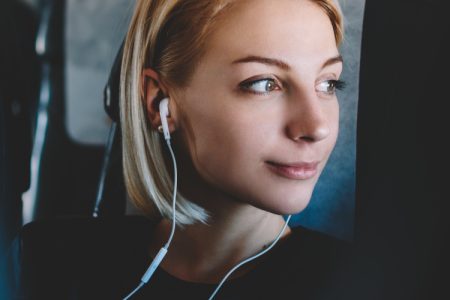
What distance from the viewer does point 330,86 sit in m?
0.60

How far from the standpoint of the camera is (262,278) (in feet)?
2.14

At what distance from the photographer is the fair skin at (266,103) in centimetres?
54

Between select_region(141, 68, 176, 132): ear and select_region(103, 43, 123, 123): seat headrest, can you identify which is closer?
select_region(141, 68, 176, 132): ear

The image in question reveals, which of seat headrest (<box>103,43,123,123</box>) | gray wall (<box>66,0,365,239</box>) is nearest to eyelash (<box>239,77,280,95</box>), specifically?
gray wall (<box>66,0,365,239</box>)

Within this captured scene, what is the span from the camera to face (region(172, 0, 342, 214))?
0.54 metres

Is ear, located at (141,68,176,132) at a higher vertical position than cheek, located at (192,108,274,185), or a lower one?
higher

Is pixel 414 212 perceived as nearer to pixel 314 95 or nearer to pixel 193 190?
pixel 314 95

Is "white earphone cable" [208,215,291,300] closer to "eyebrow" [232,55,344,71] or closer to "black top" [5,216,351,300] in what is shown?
"black top" [5,216,351,300]

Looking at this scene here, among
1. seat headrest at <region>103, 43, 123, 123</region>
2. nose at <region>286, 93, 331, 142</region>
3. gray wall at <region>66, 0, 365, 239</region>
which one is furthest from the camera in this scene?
seat headrest at <region>103, 43, 123, 123</region>

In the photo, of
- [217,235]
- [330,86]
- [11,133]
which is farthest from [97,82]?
[330,86]

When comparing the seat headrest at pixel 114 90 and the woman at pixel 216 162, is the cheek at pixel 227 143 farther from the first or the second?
the seat headrest at pixel 114 90

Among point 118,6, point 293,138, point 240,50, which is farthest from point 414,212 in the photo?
point 118,6

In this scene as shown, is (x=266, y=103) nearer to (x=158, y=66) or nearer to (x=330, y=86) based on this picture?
(x=330, y=86)

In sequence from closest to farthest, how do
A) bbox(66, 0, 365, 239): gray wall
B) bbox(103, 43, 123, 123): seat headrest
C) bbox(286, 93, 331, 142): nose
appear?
bbox(286, 93, 331, 142): nose, bbox(66, 0, 365, 239): gray wall, bbox(103, 43, 123, 123): seat headrest
